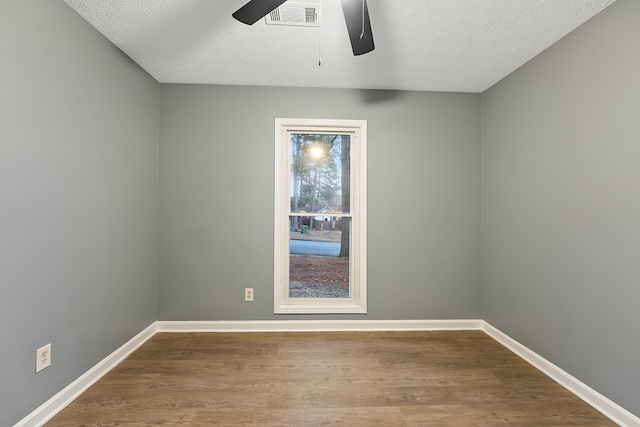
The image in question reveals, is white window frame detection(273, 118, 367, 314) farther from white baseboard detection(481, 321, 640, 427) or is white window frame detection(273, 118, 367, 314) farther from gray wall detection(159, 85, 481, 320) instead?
white baseboard detection(481, 321, 640, 427)

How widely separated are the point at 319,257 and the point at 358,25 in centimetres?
210

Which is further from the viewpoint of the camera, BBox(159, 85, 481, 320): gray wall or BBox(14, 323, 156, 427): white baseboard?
BBox(159, 85, 481, 320): gray wall

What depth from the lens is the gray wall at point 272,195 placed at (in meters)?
2.72

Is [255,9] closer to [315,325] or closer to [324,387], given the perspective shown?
[324,387]

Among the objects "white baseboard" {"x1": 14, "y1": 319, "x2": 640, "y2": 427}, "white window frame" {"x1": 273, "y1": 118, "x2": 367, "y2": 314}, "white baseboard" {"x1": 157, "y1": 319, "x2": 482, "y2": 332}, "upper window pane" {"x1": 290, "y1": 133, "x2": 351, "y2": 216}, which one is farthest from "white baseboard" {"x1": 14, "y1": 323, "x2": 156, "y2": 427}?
"upper window pane" {"x1": 290, "y1": 133, "x2": 351, "y2": 216}

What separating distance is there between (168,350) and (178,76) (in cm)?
247

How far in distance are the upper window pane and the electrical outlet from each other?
1998 mm

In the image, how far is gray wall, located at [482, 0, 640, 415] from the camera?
1.58m

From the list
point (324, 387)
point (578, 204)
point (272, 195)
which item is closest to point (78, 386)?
point (324, 387)

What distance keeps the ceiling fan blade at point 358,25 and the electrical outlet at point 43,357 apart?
8.14 ft

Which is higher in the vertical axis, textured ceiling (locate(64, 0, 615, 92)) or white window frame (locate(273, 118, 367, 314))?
textured ceiling (locate(64, 0, 615, 92))

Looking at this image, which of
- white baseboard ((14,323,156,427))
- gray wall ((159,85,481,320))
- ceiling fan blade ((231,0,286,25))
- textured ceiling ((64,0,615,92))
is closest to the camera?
ceiling fan blade ((231,0,286,25))

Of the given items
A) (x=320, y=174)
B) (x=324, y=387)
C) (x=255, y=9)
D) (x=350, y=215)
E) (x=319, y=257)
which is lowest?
(x=324, y=387)

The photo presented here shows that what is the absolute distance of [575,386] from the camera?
6.06 ft
